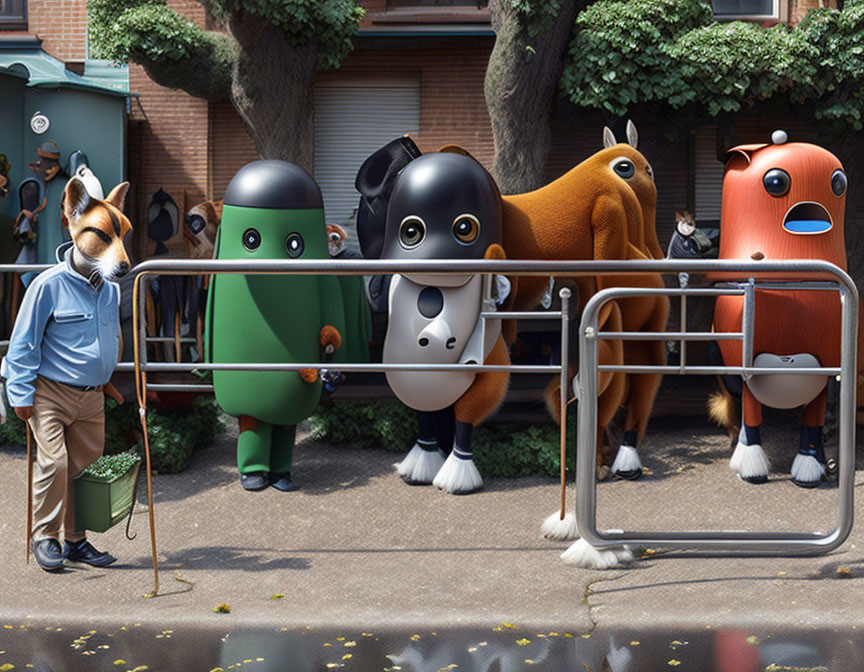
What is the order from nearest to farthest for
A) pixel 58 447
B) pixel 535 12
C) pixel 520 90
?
pixel 58 447
pixel 535 12
pixel 520 90

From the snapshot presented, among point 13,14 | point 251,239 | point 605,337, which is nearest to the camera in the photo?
point 605,337

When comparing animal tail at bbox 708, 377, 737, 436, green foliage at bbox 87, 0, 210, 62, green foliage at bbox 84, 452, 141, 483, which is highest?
green foliage at bbox 87, 0, 210, 62

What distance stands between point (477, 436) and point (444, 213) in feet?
5.53

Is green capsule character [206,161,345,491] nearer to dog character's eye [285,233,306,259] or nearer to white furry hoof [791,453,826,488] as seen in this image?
dog character's eye [285,233,306,259]

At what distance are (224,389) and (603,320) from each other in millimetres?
2420

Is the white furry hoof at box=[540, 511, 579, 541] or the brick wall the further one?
the brick wall

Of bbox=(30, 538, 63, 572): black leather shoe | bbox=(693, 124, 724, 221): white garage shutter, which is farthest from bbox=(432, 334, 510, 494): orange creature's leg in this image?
bbox=(693, 124, 724, 221): white garage shutter

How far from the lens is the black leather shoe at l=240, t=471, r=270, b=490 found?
693 cm

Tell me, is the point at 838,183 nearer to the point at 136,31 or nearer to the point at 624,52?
the point at 624,52

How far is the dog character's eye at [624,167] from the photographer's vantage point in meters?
7.35

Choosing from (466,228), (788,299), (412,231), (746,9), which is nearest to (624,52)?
(746,9)

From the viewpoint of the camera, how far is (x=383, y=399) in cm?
795

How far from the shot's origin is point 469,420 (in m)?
6.92

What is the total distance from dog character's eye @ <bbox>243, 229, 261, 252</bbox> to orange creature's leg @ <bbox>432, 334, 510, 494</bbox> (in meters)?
1.61
